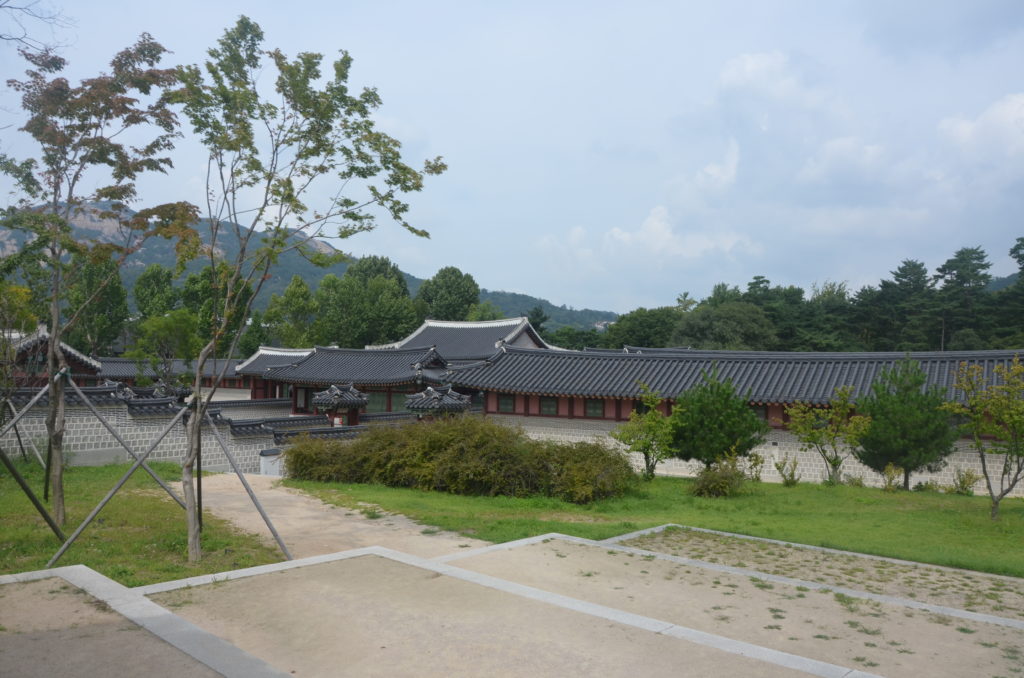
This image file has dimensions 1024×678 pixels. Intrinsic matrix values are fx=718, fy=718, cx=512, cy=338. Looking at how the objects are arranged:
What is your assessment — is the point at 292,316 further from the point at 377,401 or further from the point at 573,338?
the point at 573,338

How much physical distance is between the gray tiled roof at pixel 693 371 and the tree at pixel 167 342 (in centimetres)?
1921

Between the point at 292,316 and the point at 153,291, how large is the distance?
10003mm

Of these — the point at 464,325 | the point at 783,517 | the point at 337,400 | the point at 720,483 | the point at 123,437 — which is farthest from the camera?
the point at 464,325

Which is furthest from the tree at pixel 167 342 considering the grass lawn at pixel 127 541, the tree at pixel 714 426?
the tree at pixel 714 426

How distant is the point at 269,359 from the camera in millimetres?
45562

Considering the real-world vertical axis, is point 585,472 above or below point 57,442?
below

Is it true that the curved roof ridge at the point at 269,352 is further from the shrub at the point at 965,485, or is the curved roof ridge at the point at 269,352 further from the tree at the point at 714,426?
the shrub at the point at 965,485

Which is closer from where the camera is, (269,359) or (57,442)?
(57,442)

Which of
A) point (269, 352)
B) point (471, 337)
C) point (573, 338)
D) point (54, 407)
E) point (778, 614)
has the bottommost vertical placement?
point (778, 614)

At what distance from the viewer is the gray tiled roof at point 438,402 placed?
26141mm

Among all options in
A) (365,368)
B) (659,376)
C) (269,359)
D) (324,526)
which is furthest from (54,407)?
(269,359)

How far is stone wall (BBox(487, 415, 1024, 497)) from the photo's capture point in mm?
20672

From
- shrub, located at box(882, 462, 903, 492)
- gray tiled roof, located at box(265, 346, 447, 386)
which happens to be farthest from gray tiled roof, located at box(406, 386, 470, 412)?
shrub, located at box(882, 462, 903, 492)

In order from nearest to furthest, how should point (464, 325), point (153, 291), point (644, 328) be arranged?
point (464, 325) → point (153, 291) → point (644, 328)
